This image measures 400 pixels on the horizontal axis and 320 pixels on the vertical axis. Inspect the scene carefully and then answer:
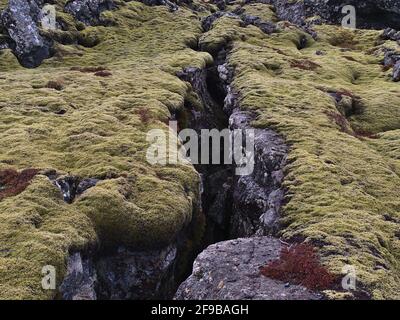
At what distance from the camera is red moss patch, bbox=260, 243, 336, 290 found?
1656 centimetres

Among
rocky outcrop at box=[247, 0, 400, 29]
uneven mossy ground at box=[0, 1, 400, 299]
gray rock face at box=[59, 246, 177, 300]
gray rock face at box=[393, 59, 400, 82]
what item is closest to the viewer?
uneven mossy ground at box=[0, 1, 400, 299]

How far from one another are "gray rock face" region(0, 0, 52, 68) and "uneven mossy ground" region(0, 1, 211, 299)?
1481 millimetres

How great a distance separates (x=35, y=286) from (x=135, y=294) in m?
5.97

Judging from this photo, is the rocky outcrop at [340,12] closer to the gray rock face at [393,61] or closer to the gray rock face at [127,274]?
the gray rock face at [393,61]

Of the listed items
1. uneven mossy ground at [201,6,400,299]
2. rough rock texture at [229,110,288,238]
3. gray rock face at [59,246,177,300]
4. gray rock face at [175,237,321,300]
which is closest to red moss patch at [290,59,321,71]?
uneven mossy ground at [201,6,400,299]

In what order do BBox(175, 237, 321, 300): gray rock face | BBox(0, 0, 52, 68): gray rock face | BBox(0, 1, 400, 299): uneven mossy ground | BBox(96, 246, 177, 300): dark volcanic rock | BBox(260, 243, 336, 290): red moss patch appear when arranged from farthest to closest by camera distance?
BBox(0, 0, 52, 68): gray rock face
BBox(96, 246, 177, 300): dark volcanic rock
BBox(0, 1, 400, 299): uneven mossy ground
BBox(260, 243, 336, 290): red moss patch
BBox(175, 237, 321, 300): gray rock face

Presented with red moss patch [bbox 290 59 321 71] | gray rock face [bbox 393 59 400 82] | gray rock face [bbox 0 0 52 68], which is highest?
gray rock face [bbox 0 0 52 68]

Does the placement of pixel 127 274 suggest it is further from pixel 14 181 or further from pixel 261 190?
pixel 261 190

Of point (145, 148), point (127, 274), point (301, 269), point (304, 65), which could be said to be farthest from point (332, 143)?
point (304, 65)

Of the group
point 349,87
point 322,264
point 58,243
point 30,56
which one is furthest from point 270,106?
point 30,56

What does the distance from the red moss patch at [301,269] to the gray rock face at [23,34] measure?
41.9 meters

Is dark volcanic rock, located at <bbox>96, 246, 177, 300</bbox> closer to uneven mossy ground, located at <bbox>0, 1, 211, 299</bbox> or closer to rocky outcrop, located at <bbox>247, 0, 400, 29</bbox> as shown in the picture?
uneven mossy ground, located at <bbox>0, 1, 211, 299</bbox>

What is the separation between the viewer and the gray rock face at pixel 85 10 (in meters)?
65.8

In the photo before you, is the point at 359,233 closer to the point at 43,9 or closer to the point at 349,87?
the point at 349,87
